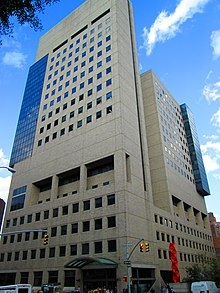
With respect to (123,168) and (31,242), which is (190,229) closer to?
(123,168)

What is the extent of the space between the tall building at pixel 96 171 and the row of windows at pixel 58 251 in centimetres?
18

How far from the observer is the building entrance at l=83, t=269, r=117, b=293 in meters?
39.9

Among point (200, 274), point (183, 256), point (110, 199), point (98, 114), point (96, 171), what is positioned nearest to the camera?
point (110, 199)

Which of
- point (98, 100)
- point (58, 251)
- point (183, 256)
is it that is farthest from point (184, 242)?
point (98, 100)

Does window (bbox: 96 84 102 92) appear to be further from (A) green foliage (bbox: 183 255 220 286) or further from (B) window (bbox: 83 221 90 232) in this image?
(A) green foliage (bbox: 183 255 220 286)

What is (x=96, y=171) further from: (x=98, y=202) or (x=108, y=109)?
(x=108, y=109)

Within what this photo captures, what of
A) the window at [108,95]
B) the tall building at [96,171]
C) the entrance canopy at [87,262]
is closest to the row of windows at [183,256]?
the tall building at [96,171]

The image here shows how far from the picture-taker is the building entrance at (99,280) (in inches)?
1572

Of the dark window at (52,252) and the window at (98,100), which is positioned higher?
the window at (98,100)

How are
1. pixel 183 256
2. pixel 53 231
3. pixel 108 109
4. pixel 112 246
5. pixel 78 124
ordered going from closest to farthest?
pixel 112 246 → pixel 53 231 → pixel 108 109 → pixel 78 124 → pixel 183 256

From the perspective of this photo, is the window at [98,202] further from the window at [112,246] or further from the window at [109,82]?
the window at [109,82]

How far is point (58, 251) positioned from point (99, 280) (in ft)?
34.6

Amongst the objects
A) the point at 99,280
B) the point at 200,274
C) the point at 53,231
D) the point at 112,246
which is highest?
the point at 53,231

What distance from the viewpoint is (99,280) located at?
4100 centimetres
